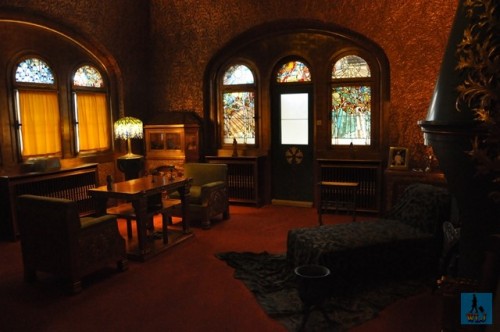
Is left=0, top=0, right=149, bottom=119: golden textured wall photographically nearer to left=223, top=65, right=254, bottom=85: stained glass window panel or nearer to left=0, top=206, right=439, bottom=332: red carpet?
left=223, top=65, right=254, bottom=85: stained glass window panel

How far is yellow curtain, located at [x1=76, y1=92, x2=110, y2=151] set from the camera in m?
6.35

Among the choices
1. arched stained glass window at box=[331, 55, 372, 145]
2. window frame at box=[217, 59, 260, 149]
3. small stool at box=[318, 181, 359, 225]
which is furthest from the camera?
window frame at box=[217, 59, 260, 149]

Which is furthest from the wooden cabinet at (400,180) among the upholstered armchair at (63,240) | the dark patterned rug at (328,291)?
the upholstered armchair at (63,240)

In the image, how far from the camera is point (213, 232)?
212 inches

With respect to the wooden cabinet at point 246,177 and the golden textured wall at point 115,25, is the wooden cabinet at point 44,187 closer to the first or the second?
the golden textured wall at point 115,25

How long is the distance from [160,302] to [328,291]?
1.38 meters

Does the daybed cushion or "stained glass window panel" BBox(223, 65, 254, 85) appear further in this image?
"stained glass window panel" BBox(223, 65, 254, 85)

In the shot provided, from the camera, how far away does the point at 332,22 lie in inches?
241

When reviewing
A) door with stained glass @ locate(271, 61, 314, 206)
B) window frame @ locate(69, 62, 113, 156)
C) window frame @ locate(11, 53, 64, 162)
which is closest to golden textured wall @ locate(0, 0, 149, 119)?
window frame @ locate(69, 62, 113, 156)

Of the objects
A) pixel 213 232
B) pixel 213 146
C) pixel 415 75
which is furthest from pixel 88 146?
pixel 415 75

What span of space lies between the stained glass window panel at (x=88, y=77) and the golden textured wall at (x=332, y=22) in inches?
43.5

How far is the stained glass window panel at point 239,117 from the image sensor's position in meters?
7.19

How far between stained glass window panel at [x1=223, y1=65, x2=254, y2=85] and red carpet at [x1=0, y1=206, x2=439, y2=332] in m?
3.44

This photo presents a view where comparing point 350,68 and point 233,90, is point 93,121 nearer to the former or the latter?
point 233,90
